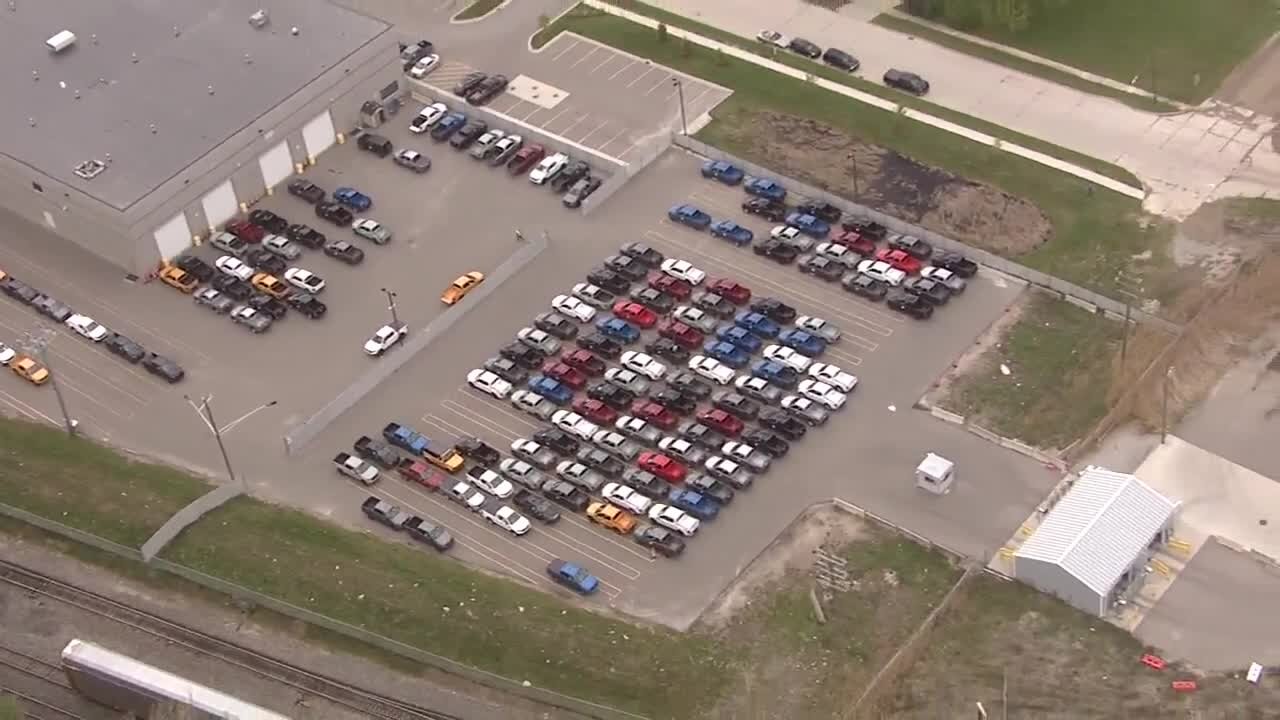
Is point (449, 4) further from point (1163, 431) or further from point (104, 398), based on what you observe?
point (1163, 431)

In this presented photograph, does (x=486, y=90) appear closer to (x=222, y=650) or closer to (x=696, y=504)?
(x=696, y=504)

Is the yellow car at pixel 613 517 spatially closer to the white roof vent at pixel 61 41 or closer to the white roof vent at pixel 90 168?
the white roof vent at pixel 90 168

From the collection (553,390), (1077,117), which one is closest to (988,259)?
(1077,117)

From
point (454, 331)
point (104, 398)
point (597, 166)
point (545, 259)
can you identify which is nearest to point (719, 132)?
point (597, 166)

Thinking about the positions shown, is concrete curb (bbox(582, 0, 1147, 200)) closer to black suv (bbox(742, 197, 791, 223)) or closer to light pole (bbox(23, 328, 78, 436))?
black suv (bbox(742, 197, 791, 223))

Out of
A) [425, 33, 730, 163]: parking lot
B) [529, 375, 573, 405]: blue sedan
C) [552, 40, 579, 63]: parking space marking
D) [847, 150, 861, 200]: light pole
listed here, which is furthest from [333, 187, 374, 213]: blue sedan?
[847, 150, 861, 200]: light pole
